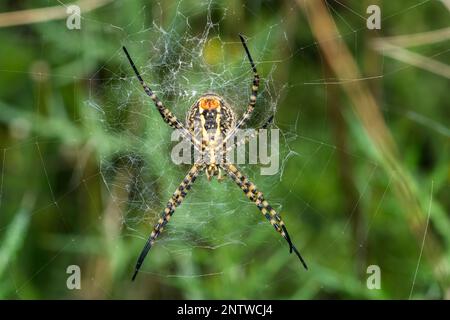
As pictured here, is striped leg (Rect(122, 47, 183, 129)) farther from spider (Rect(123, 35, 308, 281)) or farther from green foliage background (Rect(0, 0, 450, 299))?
green foliage background (Rect(0, 0, 450, 299))

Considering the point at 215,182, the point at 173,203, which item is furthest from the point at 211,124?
the point at 215,182

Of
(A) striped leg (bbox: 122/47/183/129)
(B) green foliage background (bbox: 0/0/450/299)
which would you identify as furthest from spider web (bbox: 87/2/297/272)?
(A) striped leg (bbox: 122/47/183/129)

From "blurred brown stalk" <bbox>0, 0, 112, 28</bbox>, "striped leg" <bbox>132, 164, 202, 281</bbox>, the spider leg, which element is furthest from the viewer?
"striped leg" <bbox>132, 164, 202, 281</bbox>

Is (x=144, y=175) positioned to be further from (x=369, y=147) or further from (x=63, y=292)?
(x=369, y=147)

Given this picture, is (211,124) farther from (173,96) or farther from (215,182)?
(215,182)

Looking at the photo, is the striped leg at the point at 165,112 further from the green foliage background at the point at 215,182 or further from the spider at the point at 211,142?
the green foliage background at the point at 215,182

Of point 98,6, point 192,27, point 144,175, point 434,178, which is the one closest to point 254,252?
point 144,175
